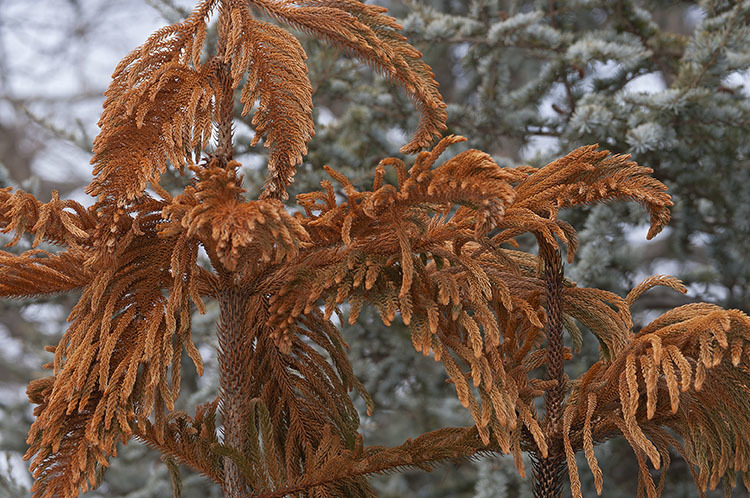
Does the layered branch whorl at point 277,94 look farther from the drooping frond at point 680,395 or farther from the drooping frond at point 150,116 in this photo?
the drooping frond at point 680,395

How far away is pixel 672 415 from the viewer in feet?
3.13

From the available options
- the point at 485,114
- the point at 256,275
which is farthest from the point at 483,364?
the point at 485,114

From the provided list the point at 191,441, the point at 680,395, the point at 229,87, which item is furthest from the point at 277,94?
the point at 680,395

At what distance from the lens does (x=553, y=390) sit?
980mm

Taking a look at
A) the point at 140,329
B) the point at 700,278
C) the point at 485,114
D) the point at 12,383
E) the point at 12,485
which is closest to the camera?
the point at 140,329

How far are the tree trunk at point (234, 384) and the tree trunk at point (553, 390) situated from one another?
0.42 m

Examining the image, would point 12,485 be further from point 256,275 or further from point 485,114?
point 485,114

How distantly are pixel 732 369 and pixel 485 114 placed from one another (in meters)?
1.21

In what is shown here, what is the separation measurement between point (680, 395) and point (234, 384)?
59 cm

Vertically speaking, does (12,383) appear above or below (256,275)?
above

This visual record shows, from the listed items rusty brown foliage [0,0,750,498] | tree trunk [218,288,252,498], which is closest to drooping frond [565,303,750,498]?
rusty brown foliage [0,0,750,498]

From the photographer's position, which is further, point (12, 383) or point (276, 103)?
point (12, 383)

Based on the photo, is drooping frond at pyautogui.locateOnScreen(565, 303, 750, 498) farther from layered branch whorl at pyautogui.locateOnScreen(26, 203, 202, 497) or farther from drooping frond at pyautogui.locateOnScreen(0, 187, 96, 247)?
drooping frond at pyautogui.locateOnScreen(0, 187, 96, 247)

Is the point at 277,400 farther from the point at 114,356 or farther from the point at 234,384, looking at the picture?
the point at 114,356
